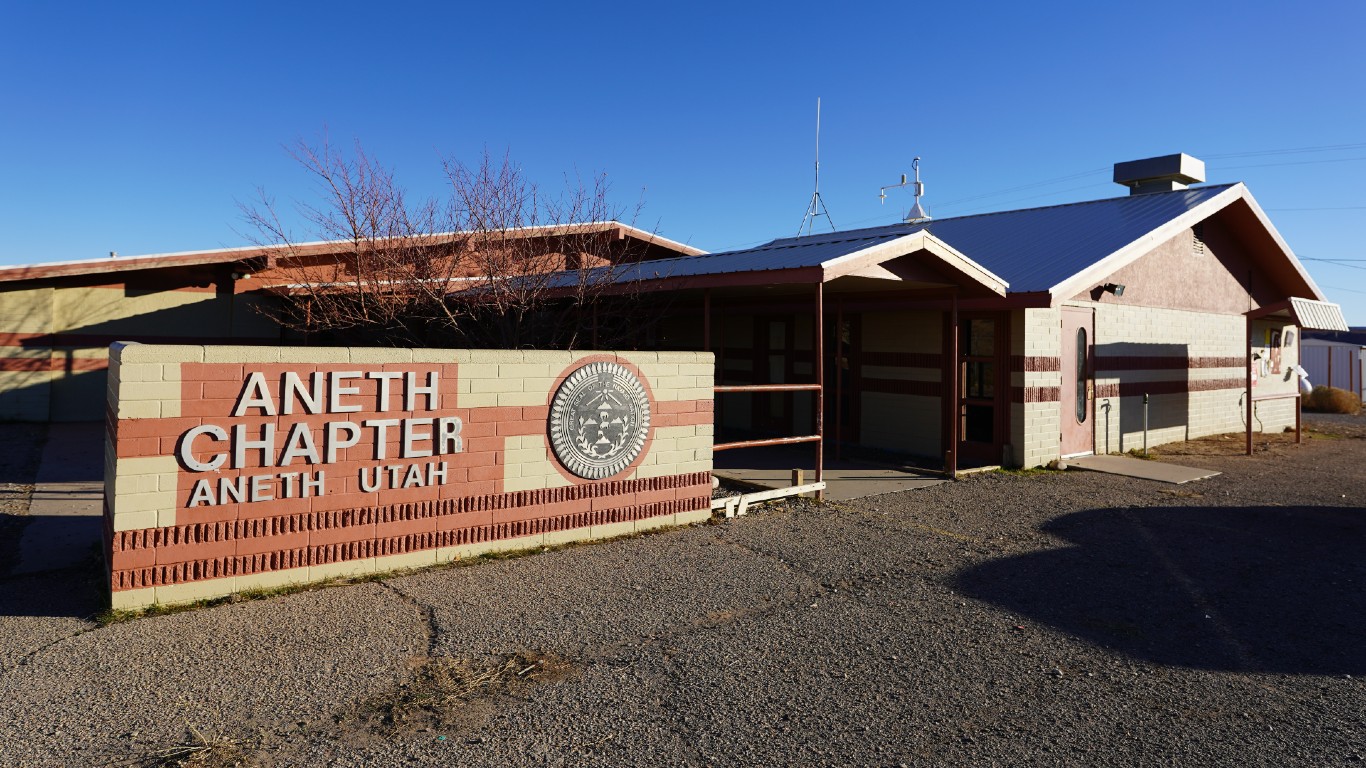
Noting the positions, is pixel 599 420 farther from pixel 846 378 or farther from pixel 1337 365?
pixel 1337 365

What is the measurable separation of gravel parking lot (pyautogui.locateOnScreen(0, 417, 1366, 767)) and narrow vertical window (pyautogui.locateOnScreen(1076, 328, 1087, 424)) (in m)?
5.45

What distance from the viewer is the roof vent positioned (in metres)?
17.9

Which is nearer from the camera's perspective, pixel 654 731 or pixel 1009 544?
pixel 654 731

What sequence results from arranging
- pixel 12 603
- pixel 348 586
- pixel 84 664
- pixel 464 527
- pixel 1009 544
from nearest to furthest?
pixel 84 664, pixel 12 603, pixel 348 586, pixel 464 527, pixel 1009 544

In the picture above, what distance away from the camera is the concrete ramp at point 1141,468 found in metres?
11.4

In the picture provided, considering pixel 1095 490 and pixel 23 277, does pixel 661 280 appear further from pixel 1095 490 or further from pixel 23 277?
pixel 23 277

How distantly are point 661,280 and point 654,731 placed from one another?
23.8ft

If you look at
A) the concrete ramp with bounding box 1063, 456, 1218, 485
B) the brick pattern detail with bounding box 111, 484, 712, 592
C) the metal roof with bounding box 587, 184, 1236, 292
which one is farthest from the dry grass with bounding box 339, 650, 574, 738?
the concrete ramp with bounding box 1063, 456, 1218, 485

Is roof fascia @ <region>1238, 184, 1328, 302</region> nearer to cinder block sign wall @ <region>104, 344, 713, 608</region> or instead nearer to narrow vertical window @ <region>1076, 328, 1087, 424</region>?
narrow vertical window @ <region>1076, 328, 1087, 424</region>

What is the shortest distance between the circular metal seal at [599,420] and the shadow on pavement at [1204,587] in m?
3.13

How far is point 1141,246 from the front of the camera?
13.3m

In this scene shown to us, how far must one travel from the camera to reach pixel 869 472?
11.4 metres

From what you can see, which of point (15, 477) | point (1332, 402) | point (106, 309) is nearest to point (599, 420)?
point (15, 477)

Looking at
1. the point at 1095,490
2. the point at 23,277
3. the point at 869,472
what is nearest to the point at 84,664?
the point at 869,472
